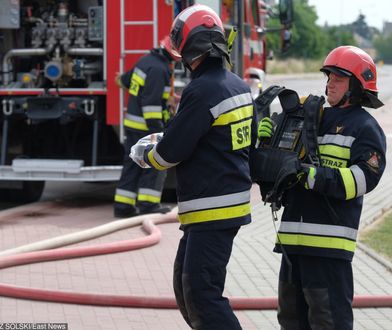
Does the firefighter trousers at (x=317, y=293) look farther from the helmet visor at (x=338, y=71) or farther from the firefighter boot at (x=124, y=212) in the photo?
the firefighter boot at (x=124, y=212)

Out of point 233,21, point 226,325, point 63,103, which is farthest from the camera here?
point 233,21

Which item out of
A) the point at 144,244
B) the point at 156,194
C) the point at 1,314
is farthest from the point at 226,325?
the point at 156,194

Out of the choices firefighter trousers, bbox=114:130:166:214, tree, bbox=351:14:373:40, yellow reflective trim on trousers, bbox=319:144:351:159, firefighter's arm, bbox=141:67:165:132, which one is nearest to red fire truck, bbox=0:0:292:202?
firefighter trousers, bbox=114:130:166:214

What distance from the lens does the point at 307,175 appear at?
4367 mm

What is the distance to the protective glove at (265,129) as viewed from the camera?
4641mm

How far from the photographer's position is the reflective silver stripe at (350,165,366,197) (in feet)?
14.4

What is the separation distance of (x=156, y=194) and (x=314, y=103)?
5.11 m

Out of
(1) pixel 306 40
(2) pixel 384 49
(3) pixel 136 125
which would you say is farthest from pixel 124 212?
(2) pixel 384 49

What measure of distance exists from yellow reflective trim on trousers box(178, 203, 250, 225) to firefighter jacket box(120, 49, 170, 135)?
4.82m

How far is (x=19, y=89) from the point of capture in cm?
1034

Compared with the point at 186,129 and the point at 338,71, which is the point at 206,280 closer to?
the point at 186,129

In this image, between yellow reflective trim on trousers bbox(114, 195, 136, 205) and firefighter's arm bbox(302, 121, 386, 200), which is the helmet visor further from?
yellow reflective trim on trousers bbox(114, 195, 136, 205)

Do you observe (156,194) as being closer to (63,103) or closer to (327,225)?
(63,103)

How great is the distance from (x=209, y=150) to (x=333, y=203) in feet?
2.07
